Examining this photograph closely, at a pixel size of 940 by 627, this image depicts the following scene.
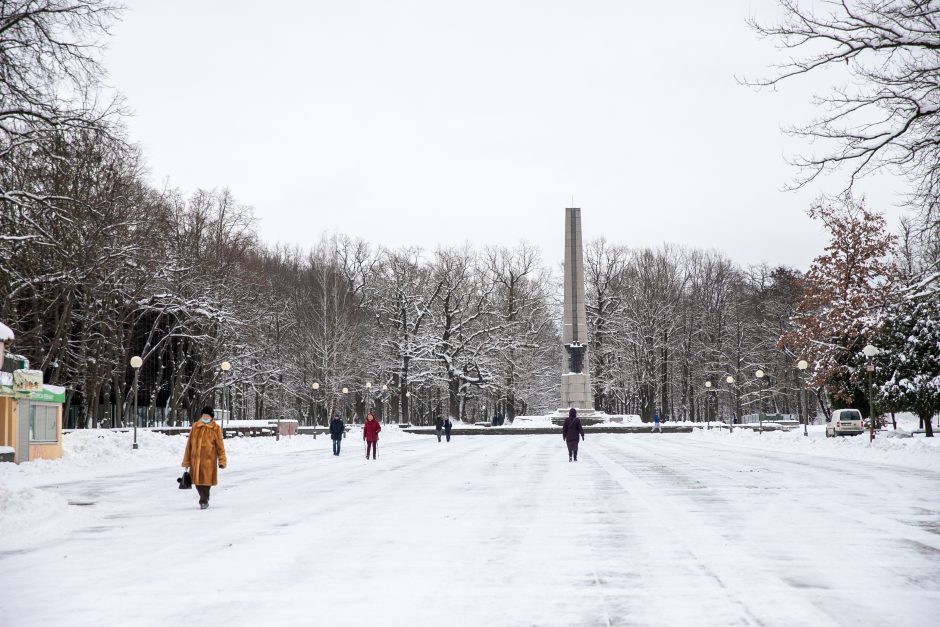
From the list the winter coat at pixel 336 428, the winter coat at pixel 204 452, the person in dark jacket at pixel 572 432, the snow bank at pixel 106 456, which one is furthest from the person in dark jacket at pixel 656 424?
the winter coat at pixel 204 452

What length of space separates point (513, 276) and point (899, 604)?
73.0m

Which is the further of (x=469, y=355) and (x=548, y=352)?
(x=548, y=352)

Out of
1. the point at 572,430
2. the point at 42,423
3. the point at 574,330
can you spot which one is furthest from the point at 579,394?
the point at 42,423

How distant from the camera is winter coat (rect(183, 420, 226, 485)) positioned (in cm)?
1459

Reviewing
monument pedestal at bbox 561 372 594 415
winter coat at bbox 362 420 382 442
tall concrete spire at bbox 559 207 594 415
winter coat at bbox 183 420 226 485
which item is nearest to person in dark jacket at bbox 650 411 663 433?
tall concrete spire at bbox 559 207 594 415

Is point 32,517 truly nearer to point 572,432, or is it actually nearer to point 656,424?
point 572,432

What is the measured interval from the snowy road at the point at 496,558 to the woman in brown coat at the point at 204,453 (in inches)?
22.1

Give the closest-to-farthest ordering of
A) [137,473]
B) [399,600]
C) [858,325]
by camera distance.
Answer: [399,600]
[137,473]
[858,325]

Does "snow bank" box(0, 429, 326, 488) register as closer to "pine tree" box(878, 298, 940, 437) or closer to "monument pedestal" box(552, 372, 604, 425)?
"pine tree" box(878, 298, 940, 437)

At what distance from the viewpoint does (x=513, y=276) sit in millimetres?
79625

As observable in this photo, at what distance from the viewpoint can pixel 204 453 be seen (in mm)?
14602

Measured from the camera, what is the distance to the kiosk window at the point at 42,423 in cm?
2655

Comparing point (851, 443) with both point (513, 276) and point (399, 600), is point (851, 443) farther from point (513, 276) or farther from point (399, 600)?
point (513, 276)

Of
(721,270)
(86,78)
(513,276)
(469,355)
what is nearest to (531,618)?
(86,78)
